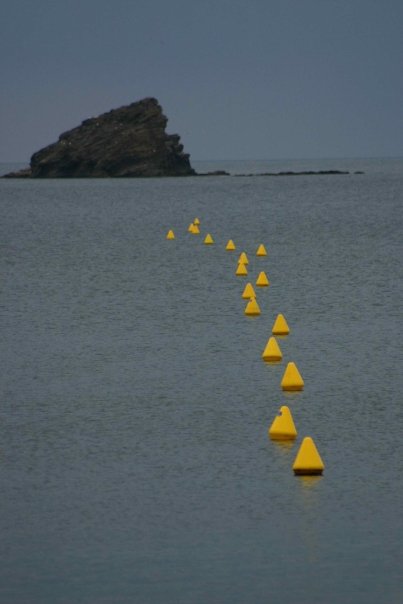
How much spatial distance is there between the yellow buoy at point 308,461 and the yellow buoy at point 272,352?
948cm

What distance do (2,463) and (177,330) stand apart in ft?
43.9

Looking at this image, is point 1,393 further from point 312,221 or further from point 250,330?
point 312,221

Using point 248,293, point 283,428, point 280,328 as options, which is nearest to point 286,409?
point 283,428

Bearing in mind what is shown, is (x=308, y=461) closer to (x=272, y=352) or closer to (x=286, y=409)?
(x=286, y=409)

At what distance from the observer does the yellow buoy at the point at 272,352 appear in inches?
1122

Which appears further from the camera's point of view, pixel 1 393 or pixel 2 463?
pixel 1 393

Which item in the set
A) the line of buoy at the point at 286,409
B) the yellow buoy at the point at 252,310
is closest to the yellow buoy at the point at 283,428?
the line of buoy at the point at 286,409

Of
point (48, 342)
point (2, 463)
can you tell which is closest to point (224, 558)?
point (2, 463)

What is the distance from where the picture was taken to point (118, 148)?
16062 cm

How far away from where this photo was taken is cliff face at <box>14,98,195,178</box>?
15662 cm

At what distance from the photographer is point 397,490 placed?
18.4m

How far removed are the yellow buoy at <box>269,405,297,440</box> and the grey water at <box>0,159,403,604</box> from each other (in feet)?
0.46

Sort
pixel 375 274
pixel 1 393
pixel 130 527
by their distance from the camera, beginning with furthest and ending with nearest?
1. pixel 375 274
2. pixel 1 393
3. pixel 130 527

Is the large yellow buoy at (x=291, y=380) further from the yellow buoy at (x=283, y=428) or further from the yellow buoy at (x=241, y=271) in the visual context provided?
the yellow buoy at (x=241, y=271)
